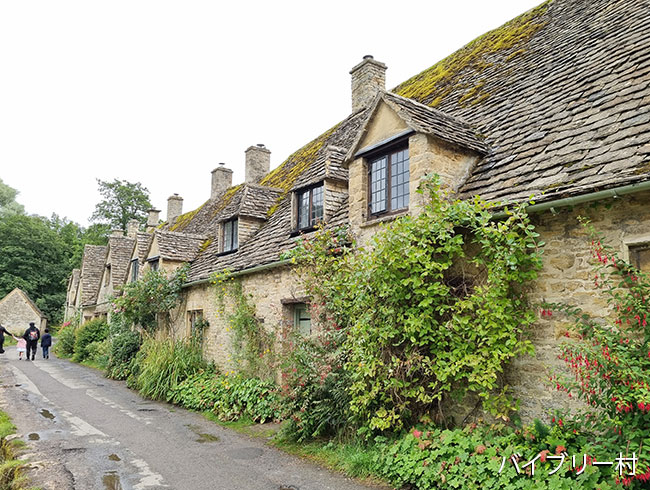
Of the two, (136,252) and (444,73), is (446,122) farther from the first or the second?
(136,252)

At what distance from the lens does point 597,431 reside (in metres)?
5.42

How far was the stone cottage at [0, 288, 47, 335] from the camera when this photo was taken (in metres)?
44.6

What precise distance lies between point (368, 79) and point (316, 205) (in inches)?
248

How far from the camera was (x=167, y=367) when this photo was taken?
14055 millimetres

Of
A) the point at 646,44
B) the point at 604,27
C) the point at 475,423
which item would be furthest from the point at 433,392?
the point at 604,27

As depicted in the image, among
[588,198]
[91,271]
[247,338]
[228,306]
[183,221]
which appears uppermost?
[183,221]

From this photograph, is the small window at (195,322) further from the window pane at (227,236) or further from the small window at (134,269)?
the small window at (134,269)

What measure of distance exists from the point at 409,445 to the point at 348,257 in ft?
10.0

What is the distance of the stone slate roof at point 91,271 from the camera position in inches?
1378

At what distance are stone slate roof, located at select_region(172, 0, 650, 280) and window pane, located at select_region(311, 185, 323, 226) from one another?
1.04ft

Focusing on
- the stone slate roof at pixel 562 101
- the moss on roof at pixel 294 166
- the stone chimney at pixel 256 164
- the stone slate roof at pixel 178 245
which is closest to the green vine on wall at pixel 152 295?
the stone slate roof at pixel 178 245

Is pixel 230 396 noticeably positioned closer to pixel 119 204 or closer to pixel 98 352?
pixel 98 352

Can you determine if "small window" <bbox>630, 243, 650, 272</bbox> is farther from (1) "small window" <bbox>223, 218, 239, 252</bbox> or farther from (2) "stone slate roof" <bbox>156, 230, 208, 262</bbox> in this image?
(2) "stone slate roof" <bbox>156, 230, 208, 262</bbox>

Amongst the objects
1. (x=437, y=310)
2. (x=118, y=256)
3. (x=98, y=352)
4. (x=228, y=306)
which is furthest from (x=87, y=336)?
(x=437, y=310)
